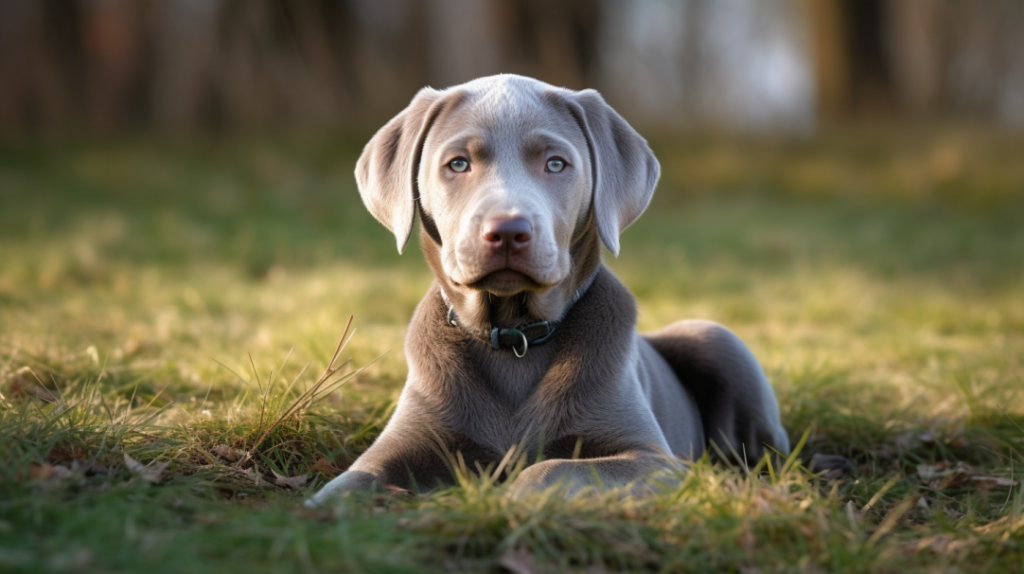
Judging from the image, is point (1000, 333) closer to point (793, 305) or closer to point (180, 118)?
point (793, 305)

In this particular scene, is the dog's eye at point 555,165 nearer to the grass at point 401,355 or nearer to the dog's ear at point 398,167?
the dog's ear at point 398,167

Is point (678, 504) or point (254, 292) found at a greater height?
point (678, 504)

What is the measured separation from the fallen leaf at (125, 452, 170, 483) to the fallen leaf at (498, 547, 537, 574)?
1.21 meters

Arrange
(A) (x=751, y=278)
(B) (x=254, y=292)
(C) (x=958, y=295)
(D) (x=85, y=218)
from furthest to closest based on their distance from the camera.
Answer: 1. (D) (x=85, y=218)
2. (A) (x=751, y=278)
3. (C) (x=958, y=295)
4. (B) (x=254, y=292)

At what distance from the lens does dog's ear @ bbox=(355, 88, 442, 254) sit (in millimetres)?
3477

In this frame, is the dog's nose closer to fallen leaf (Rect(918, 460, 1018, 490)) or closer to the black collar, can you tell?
the black collar

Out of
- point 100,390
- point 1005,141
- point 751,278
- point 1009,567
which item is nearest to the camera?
point 1009,567

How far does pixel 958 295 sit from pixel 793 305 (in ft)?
6.04

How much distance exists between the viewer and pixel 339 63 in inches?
594

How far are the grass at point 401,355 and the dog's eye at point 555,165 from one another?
113 cm

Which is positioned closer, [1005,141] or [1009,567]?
[1009,567]

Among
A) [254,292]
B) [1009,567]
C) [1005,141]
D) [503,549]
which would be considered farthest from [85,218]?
[1005,141]

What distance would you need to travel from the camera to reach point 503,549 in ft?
8.07

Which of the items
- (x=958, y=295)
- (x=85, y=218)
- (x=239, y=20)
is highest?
(x=239, y=20)
